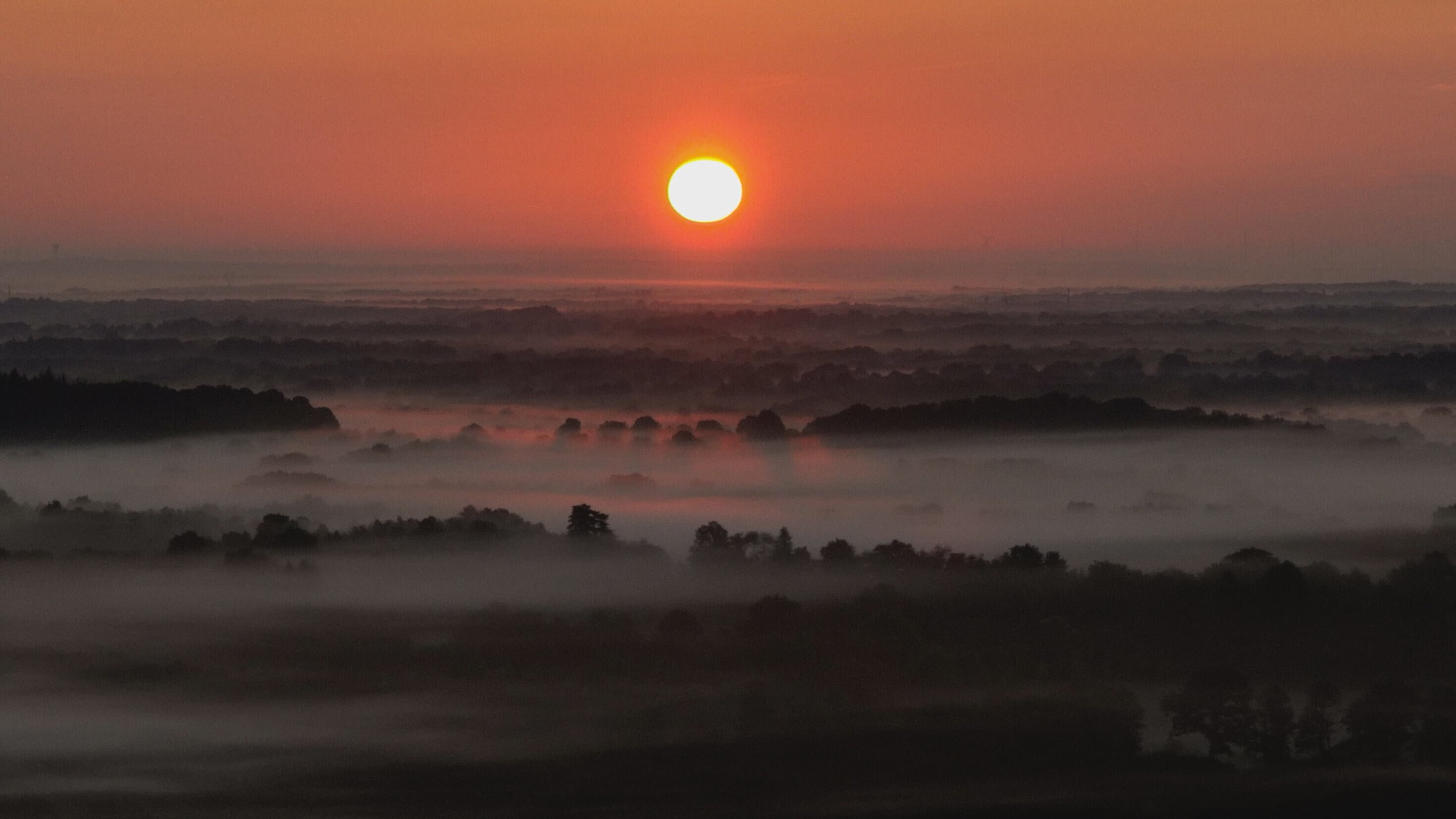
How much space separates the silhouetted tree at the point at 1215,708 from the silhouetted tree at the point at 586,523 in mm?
54988

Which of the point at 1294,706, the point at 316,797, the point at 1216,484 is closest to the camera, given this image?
the point at 1294,706

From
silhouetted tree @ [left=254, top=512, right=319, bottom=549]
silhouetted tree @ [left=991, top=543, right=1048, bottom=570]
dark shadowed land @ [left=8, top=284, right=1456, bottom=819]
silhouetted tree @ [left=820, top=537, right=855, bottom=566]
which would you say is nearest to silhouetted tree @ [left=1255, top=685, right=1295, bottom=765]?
dark shadowed land @ [left=8, top=284, right=1456, bottom=819]

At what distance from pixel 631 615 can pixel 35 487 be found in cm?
6105

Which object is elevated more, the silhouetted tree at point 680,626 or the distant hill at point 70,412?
the distant hill at point 70,412

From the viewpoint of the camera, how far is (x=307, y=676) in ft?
554

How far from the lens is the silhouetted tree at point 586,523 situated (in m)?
171

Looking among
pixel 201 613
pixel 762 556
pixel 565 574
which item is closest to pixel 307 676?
pixel 201 613

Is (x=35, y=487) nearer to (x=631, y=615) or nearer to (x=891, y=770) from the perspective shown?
(x=631, y=615)

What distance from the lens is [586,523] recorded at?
176 m

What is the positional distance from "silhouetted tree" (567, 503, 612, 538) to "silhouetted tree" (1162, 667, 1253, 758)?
55.0 meters

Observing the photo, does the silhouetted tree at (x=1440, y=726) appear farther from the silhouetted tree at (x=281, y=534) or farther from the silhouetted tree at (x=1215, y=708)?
the silhouetted tree at (x=281, y=534)

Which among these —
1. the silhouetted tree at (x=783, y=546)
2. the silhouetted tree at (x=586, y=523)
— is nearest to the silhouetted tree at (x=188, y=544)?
the silhouetted tree at (x=586, y=523)

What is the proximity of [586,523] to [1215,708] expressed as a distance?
63.1 m

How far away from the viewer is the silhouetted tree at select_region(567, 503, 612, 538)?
171 meters
